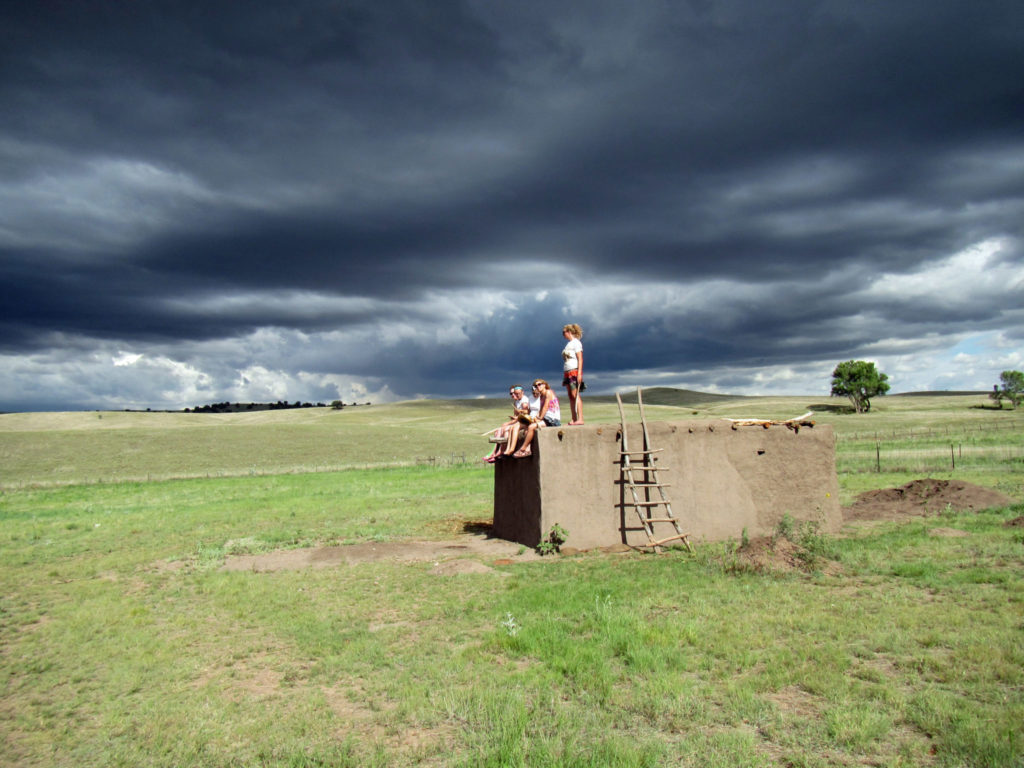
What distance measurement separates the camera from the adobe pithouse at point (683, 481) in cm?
1225

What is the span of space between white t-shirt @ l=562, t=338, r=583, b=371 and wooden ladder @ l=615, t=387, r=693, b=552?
3.46 ft

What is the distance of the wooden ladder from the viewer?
11.9 metres

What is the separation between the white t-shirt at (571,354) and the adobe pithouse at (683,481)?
1.23 metres

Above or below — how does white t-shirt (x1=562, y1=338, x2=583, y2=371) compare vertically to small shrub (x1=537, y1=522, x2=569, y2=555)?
above

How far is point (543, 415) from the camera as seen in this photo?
42.8 feet

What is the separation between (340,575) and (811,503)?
966 cm

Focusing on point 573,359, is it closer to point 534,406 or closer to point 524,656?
point 534,406

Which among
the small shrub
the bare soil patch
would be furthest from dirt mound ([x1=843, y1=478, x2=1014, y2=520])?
the bare soil patch

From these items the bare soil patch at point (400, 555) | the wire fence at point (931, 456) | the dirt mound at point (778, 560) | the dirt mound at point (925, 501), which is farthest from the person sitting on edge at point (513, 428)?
the wire fence at point (931, 456)

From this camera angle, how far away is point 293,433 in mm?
59844

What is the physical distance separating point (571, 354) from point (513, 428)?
1970 mm

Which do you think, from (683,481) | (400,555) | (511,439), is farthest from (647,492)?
(400,555)

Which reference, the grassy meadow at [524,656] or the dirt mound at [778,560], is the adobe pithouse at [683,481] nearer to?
the grassy meadow at [524,656]

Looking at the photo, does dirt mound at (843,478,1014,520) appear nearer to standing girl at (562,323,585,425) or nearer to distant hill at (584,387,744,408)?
standing girl at (562,323,585,425)
